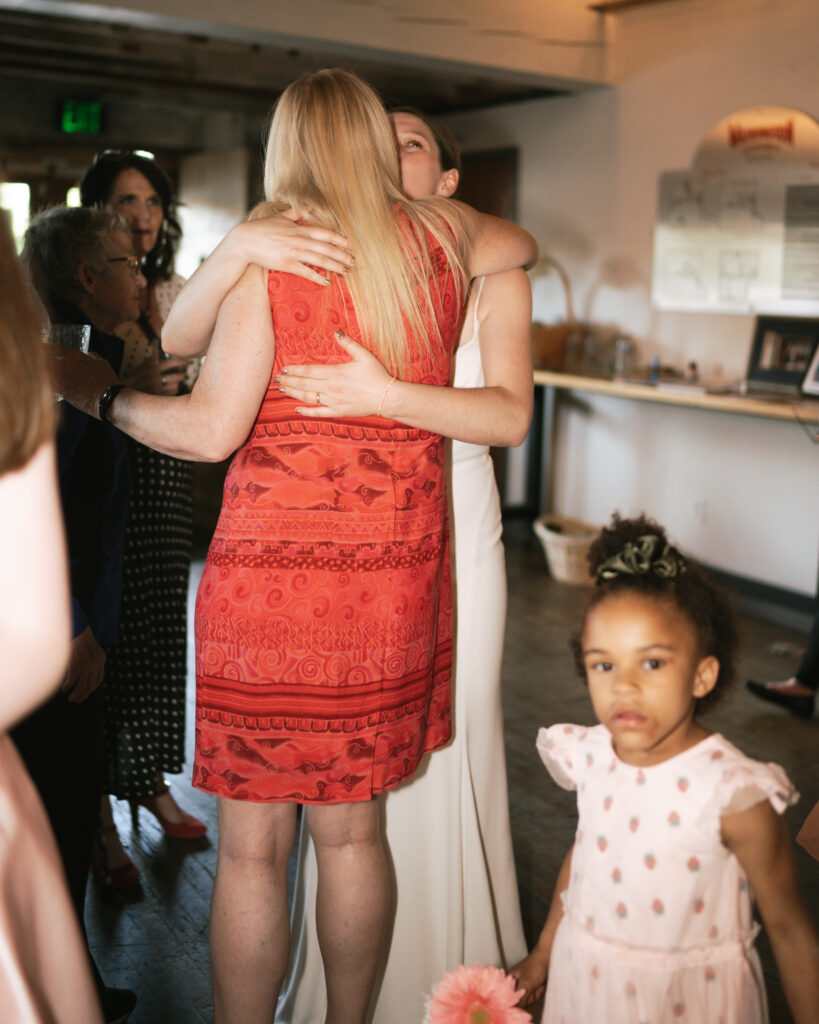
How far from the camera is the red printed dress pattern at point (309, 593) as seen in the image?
1.42m

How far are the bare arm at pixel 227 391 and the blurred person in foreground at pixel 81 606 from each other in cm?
27

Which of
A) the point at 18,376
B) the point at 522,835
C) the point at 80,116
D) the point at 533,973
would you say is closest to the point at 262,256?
the point at 18,376

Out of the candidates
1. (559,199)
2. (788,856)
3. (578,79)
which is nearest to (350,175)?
(788,856)

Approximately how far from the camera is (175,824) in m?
2.71

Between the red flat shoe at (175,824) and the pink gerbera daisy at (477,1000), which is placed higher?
the pink gerbera daisy at (477,1000)

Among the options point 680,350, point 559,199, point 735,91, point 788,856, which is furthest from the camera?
point 559,199

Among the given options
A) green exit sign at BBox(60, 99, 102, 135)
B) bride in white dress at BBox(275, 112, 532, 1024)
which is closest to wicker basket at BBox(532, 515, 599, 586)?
bride in white dress at BBox(275, 112, 532, 1024)

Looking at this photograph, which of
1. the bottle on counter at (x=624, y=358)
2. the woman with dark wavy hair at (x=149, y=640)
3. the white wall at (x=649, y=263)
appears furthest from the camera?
the bottle on counter at (x=624, y=358)

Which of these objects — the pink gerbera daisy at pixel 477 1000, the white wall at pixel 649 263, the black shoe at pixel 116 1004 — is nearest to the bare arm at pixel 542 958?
the pink gerbera daisy at pixel 477 1000

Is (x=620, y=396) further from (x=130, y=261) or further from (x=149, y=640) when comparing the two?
(x=130, y=261)

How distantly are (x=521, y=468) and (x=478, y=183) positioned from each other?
190 centimetres

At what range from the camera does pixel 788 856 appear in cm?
117

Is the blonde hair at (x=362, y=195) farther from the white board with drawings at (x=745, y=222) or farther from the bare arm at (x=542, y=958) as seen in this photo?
the white board with drawings at (x=745, y=222)

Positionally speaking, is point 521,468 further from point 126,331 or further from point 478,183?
point 126,331
